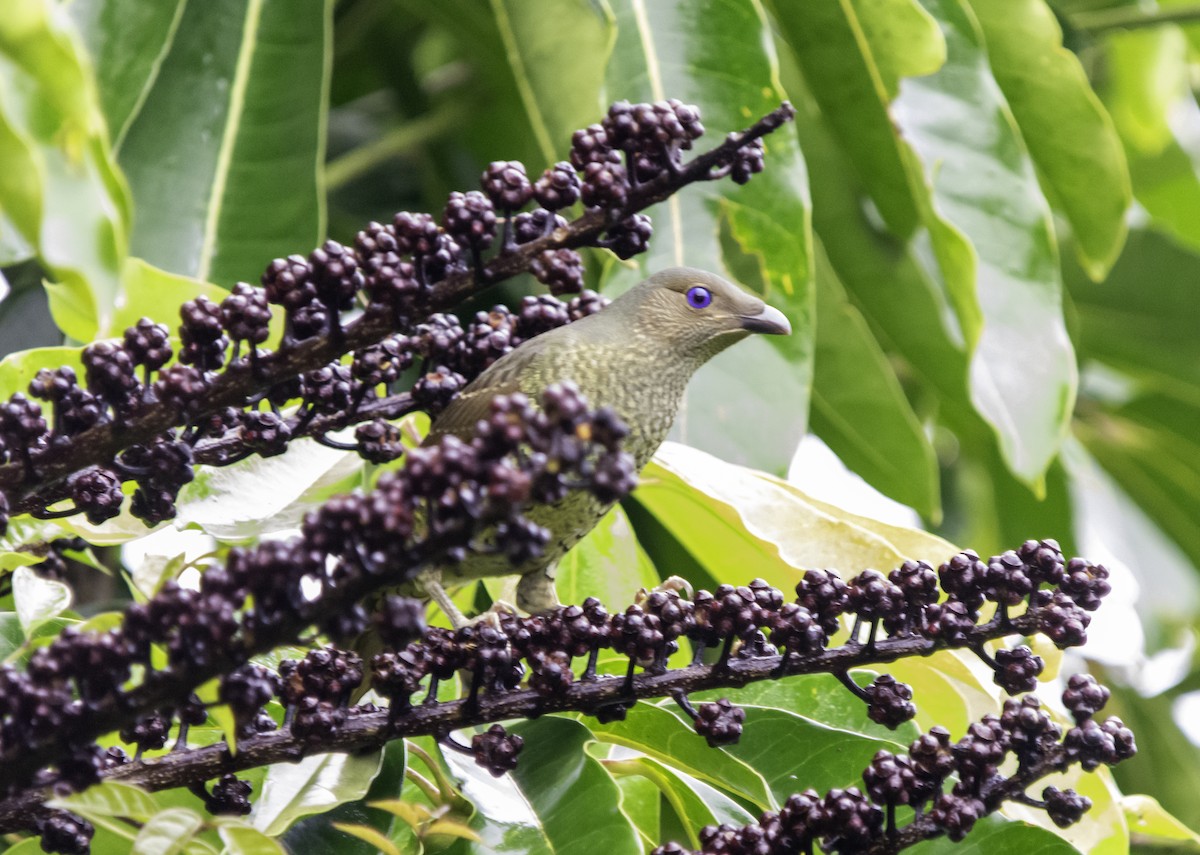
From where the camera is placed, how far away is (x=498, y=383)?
2723 mm

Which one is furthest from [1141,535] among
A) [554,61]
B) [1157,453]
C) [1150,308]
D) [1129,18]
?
[554,61]

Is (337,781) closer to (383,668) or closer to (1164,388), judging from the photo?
(383,668)

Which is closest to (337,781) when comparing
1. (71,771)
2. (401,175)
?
(71,771)

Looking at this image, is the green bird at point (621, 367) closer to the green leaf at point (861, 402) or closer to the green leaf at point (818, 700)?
the green leaf at point (818, 700)

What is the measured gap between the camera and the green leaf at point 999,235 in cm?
305

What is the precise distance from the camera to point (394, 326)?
5.47 feet

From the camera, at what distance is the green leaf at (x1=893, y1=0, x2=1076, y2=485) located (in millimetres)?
3049

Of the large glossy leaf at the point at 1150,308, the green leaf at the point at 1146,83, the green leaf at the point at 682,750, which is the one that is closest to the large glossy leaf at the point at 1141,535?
the large glossy leaf at the point at 1150,308

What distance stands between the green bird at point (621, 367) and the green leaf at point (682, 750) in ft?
1.50

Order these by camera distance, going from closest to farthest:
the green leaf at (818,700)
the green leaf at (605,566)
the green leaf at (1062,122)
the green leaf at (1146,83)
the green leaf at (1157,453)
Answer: the green leaf at (818,700)
the green leaf at (605,566)
the green leaf at (1062,122)
the green leaf at (1146,83)
the green leaf at (1157,453)

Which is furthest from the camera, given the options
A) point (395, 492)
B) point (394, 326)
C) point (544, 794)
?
point (544, 794)

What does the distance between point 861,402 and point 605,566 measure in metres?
1.37

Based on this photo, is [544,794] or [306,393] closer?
[306,393]

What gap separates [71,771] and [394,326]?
0.58 meters
